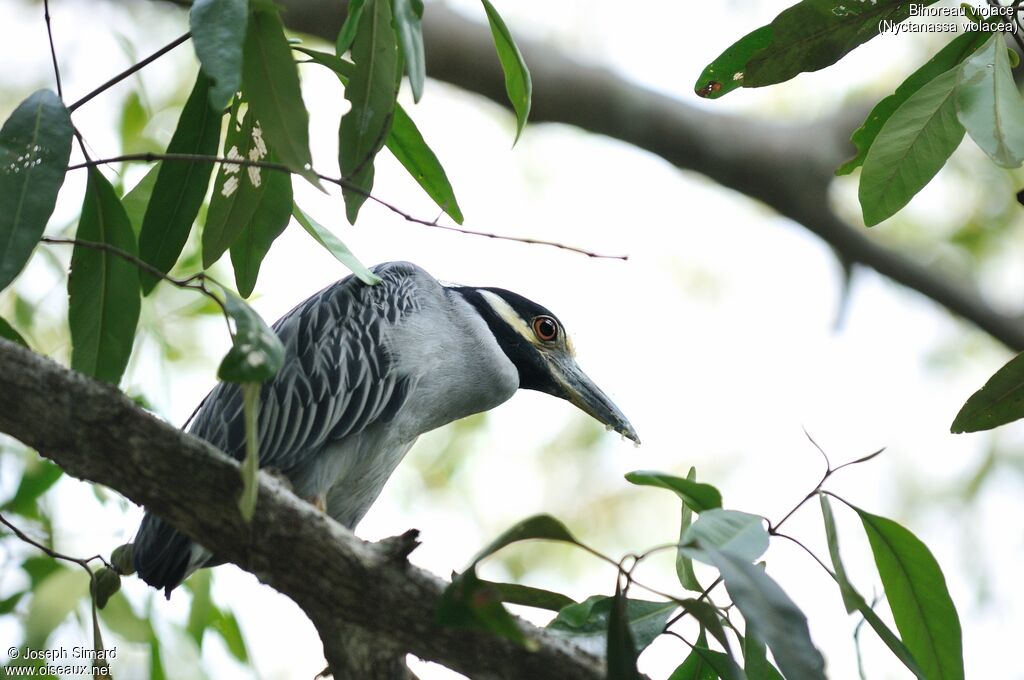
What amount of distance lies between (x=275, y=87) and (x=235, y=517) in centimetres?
76

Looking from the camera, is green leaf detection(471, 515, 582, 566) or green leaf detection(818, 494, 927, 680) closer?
green leaf detection(471, 515, 582, 566)

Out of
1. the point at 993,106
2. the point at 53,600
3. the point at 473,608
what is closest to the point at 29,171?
the point at 473,608

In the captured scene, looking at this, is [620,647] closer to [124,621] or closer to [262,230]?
[262,230]

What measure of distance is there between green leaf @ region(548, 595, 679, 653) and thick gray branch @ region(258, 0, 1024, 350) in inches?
142

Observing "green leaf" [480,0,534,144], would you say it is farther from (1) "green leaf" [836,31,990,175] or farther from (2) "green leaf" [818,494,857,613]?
(2) "green leaf" [818,494,857,613]

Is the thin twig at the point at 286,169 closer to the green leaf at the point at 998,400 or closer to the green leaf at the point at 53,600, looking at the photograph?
the green leaf at the point at 998,400

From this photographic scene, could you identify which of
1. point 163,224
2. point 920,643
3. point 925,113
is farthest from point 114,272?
point 920,643

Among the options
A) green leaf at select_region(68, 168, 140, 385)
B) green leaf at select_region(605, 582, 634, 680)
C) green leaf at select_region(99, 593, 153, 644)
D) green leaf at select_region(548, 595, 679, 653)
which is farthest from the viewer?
green leaf at select_region(99, 593, 153, 644)

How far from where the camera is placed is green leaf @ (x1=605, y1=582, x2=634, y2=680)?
163 centimetres

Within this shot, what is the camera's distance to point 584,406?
→ 11.6 ft

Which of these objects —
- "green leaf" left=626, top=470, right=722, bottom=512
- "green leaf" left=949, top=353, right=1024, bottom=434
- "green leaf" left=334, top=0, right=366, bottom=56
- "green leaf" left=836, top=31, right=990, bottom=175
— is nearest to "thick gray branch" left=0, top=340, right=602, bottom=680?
"green leaf" left=626, top=470, right=722, bottom=512

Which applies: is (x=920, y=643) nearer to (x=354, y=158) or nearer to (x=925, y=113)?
(x=925, y=113)

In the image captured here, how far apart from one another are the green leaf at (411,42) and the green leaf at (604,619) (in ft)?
3.15

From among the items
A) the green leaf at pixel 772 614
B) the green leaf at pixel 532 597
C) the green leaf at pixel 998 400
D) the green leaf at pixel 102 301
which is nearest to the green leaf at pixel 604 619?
the green leaf at pixel 532 597
